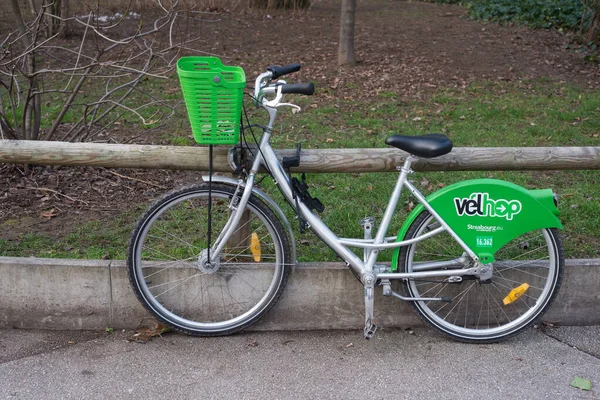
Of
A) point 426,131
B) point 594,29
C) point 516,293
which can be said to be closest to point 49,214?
point 516,293

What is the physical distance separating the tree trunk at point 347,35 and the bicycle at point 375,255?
561 cm

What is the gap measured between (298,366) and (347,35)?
648 cm

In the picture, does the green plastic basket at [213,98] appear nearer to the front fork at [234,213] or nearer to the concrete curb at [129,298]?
the front fork at [234,213]

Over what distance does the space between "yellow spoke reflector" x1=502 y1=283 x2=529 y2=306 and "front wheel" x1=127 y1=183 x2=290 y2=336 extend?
129 centimetres

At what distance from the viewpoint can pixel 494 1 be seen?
13750 mm

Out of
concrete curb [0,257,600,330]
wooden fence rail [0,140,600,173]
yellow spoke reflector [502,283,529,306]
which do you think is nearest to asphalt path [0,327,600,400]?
concrete curb [0,257,600,330]

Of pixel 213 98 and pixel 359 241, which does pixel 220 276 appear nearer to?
pixel 359 241

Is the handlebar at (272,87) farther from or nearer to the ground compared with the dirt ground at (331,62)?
farther from the ground

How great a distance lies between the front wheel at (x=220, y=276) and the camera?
13.5 ft

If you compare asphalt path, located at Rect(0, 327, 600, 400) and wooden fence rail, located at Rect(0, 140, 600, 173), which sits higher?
wooden fence rail, located at Rect(0, 140, 600, 173)

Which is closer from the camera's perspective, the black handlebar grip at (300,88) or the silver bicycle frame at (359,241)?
the black handlebar grip at (300,88)

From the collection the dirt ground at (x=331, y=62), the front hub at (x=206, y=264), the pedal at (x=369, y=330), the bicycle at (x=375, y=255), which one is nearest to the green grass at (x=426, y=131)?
the dirt ground at (x=331, y=62)

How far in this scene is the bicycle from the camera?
4.02 m

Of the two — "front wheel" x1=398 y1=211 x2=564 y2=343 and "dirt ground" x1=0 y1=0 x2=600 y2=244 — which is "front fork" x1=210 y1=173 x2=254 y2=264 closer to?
"front wheel" x1=398 y1=211 x2=564 y2=343
